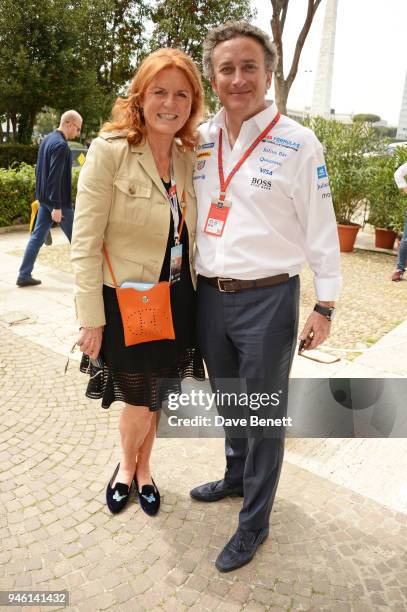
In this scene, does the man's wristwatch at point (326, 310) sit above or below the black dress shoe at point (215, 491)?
above

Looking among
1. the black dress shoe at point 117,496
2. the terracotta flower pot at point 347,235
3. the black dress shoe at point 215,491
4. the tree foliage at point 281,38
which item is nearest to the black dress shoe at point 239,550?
the black dress shoe at point 215,491

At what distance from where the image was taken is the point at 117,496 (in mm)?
2369

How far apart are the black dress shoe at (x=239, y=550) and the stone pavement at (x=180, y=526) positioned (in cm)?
4

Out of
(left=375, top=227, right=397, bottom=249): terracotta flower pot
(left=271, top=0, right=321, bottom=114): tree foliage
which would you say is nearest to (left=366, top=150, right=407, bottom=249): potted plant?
(left=375, top=227, right=397, bottom=249): terracotta flower pot

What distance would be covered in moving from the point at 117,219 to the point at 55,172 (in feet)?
12.9

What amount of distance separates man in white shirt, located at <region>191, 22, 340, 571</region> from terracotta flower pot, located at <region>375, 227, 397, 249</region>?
24.5 ft

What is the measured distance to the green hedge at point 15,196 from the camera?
8.28 m

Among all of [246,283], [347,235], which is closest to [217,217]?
[246,283]

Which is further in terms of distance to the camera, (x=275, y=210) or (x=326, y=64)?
(x=326, y=64)

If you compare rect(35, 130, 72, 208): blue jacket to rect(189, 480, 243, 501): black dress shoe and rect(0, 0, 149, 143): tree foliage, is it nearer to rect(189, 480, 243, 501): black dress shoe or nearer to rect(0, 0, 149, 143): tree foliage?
rect(189, 480, 243, 501): black dress shoe

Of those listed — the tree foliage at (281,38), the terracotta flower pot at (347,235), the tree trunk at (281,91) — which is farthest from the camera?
the tree trunk at (281,91)

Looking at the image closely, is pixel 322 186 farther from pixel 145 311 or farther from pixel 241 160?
pixel 145 311

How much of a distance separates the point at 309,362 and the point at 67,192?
3488 mm

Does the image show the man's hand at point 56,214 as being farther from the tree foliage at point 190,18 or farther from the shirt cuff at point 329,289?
the tree foliage at point 190,18
